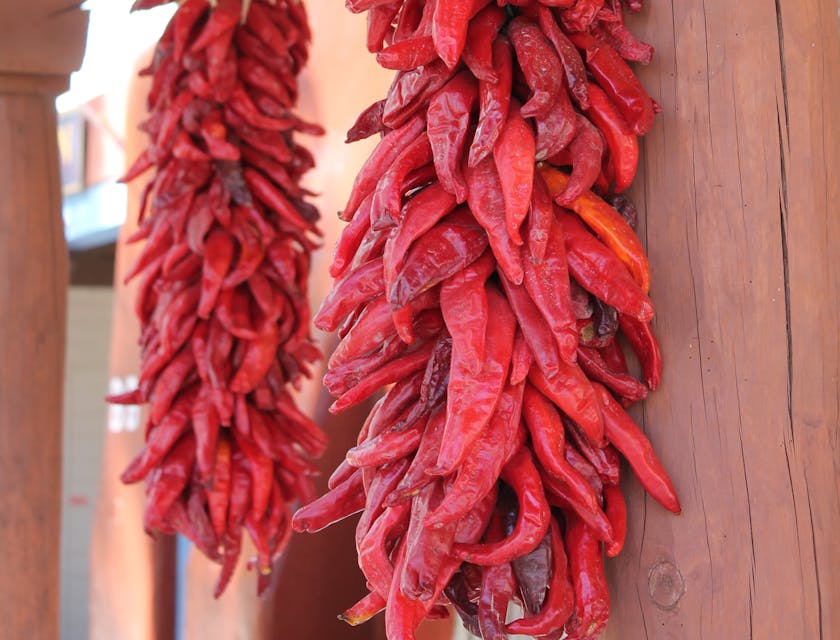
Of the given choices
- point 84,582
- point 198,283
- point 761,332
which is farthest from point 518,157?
point 84,582

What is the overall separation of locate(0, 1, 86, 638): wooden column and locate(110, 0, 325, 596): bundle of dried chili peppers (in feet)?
0.63

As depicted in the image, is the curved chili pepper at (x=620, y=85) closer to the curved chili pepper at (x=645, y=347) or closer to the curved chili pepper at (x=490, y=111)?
the curved chili pepper at (x=490, y=111)

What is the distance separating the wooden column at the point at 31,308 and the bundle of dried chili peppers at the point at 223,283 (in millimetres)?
193

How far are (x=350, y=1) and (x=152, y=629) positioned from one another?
274 cm

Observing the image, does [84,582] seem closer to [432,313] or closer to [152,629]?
[152,629]

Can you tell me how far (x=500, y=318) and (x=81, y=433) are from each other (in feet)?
23.0

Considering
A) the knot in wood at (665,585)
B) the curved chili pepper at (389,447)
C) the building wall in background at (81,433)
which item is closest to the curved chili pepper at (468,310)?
the curved chili pepper at (389,447)

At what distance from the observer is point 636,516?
1148 mm

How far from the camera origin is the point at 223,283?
7.07 feet

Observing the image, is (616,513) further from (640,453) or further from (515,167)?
(515,167)

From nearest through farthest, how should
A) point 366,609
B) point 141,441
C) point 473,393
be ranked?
point 473,393, point 366,609, point 141,441

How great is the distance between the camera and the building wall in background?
7.35 meters

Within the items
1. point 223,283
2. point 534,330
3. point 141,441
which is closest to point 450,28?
point 534,330

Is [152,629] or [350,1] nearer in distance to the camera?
[350,1]
